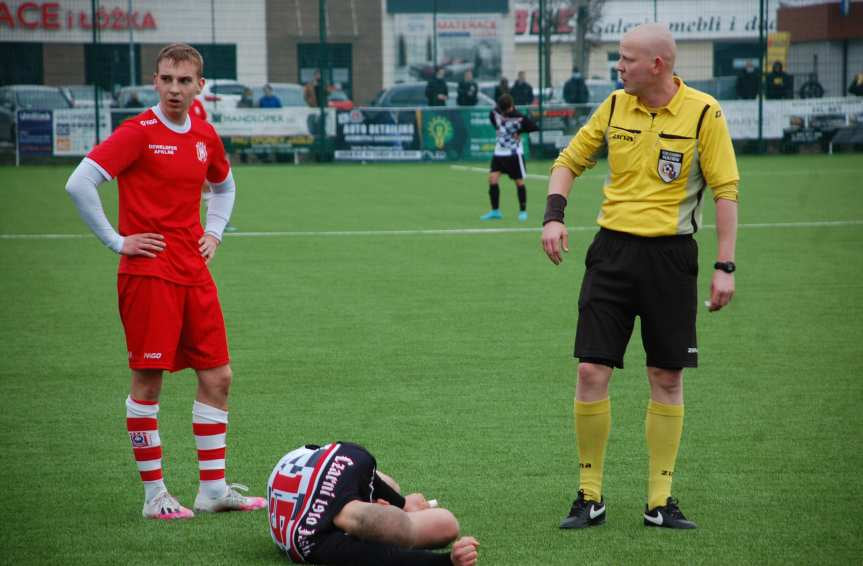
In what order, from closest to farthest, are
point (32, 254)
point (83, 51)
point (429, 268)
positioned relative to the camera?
point (429, 268)
point (32, 254)
point (83, 51)

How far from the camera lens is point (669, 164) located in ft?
15.4

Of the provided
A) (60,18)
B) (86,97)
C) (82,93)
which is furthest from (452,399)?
(60,18)

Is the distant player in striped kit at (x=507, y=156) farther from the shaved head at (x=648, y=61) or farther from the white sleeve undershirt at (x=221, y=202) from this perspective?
the shaved head at (x=648, y=61)

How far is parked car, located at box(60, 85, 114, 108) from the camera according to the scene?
94.8 ft

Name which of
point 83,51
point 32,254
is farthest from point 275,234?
point 83,51

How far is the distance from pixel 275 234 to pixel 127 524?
10921 mm

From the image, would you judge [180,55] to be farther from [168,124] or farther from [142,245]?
[142,245]

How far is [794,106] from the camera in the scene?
3025 centimetres

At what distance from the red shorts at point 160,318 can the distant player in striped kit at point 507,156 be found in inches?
497

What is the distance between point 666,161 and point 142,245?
2.09 meters

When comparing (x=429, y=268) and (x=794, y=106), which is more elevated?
(x=794, y=106)

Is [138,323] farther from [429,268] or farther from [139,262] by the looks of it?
[429,268]

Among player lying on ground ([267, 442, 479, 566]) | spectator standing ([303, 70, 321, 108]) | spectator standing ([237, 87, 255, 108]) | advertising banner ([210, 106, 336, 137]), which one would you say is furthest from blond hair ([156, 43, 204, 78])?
spectator standing ([303, 70, 321, 108])

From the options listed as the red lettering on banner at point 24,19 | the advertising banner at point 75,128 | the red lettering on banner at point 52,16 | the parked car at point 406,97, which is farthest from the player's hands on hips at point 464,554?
the red lettering on banner at point 24,19
